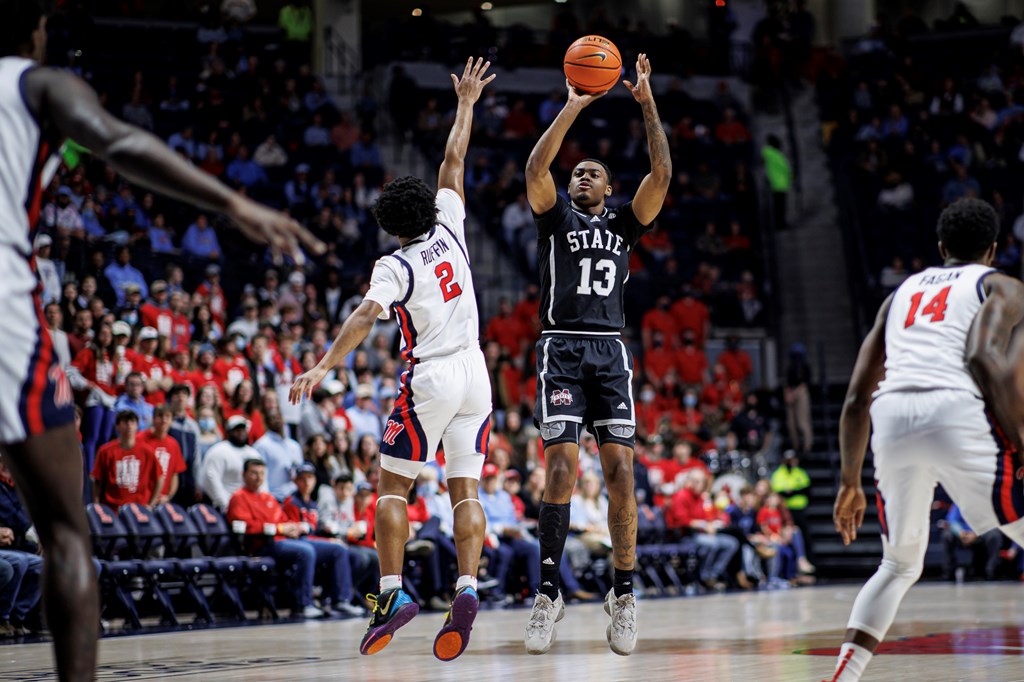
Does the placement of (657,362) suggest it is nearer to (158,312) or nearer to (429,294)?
(158,312)

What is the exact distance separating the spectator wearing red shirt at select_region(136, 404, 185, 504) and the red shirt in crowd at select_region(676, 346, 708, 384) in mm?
9749

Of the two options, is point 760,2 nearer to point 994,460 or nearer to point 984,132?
point 984,132

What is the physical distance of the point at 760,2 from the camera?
88.5ft

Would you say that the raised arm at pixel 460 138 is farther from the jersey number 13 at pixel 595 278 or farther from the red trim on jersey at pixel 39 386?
the red trim on jersey at pixel 39 386

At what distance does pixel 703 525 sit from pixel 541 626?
9495 millimetres

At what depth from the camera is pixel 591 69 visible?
6715mm

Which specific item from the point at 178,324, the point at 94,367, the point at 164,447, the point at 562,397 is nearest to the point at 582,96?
the point at 562,397

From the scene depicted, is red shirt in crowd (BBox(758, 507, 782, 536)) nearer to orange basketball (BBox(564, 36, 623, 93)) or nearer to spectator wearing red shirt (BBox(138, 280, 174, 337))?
spectator wearing red shirt (BBox(138, 280, 174, 337))

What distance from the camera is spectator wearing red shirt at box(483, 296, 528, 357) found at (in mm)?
17891

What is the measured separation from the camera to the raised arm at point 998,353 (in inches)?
173

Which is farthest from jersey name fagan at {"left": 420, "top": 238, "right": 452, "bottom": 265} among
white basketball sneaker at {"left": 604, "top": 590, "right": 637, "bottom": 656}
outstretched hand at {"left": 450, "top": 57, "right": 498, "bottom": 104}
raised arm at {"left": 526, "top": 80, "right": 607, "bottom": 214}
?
white basketball sneaker at {"left": 604, "top": 590, "right": 637, "bottom": 656}

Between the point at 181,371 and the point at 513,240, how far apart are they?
895 cm

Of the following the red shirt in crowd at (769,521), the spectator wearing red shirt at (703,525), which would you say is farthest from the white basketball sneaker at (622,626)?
the red shirt in crowd at (769,521)

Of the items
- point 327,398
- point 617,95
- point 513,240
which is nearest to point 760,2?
point 617,95
